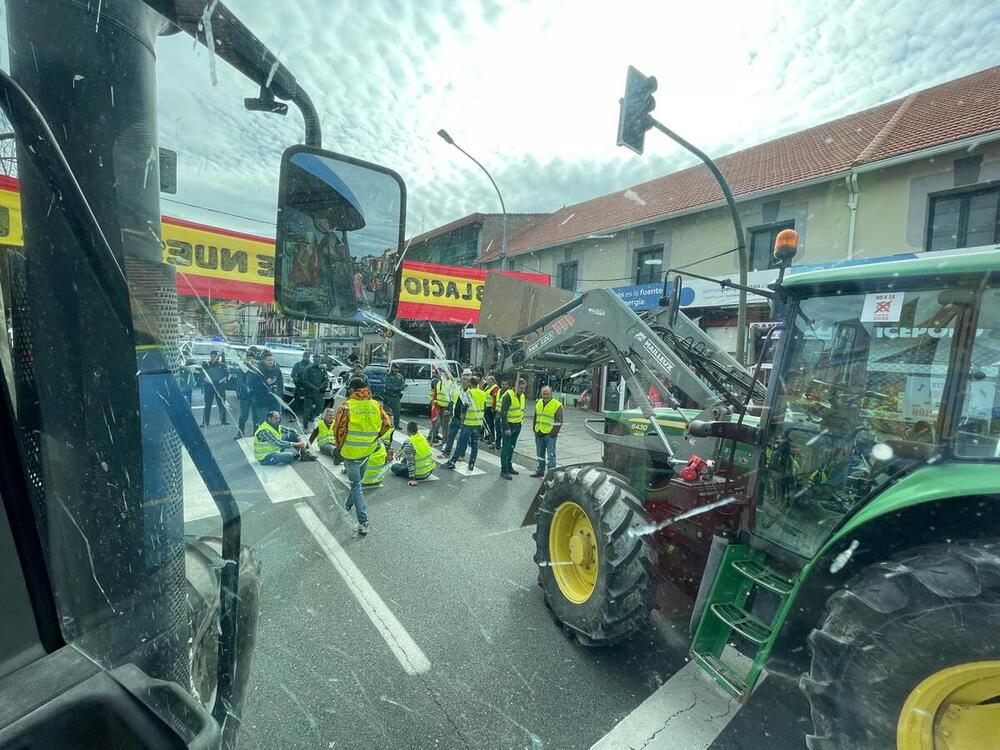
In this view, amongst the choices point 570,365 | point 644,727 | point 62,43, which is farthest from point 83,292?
point 570,365

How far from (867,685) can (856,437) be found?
1.20 meters

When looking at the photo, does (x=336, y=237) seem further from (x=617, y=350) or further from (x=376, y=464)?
(x=376, y=464)

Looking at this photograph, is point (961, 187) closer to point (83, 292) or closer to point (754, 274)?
point (754, 274)

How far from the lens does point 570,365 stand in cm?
549

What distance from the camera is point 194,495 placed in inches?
52.8

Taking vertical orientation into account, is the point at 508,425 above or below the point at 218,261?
below

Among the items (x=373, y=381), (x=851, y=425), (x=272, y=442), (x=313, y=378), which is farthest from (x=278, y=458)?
(x=373, y=381)

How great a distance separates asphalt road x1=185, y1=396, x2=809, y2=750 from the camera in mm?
2520

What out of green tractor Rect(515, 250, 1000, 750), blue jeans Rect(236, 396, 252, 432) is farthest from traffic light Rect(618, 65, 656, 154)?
blue jeans Rect(236, 396, 252, 432)

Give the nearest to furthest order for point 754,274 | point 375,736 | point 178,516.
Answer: point 178,516, point 375,736, point 754,274

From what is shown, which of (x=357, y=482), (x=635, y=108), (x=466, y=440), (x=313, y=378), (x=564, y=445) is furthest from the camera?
(x=564, y=445)

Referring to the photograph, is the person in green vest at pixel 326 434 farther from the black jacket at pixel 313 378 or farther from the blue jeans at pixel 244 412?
the blue jeans at pixel 244 412

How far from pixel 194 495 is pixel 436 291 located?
38.4 inches

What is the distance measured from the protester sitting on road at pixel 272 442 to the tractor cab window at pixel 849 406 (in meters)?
2.50
